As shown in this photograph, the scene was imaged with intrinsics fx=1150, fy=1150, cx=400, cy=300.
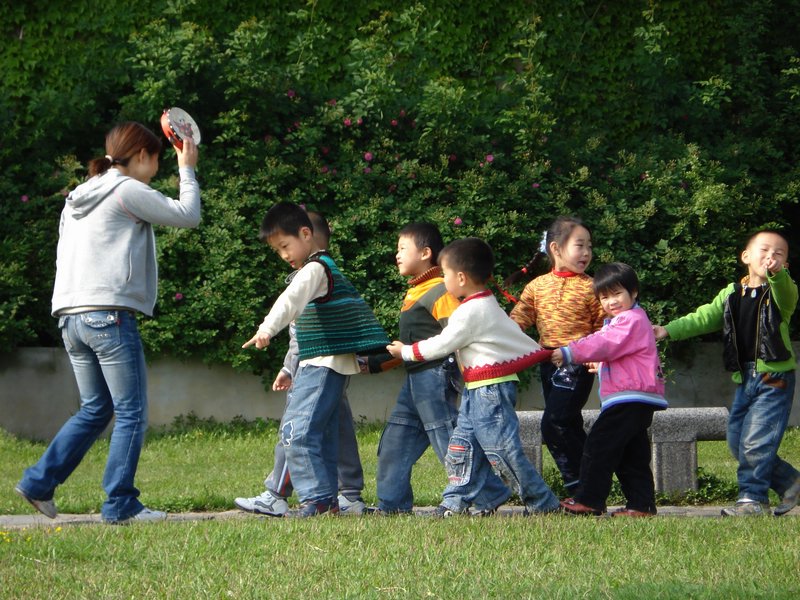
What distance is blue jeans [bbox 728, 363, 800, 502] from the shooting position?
6.09m

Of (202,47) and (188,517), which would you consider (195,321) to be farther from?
(188,517)

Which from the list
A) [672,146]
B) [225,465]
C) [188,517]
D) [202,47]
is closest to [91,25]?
[202,47]

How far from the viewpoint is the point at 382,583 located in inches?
162

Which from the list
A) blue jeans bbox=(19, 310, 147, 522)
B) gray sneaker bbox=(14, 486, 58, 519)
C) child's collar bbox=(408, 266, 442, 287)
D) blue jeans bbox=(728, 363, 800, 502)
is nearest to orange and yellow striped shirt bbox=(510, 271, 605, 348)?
child's collar bbox=(408, 266, 442, 287)

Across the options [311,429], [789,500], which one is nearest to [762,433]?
[789,500]

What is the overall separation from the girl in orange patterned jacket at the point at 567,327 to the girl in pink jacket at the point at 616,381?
410 millimetres

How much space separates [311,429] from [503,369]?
103 cm

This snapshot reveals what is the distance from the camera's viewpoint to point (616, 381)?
5852 mm

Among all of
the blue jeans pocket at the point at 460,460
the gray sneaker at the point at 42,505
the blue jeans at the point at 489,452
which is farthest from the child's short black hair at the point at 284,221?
the gray sneaker at the point at 42,505

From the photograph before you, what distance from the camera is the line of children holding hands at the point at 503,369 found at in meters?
5.69

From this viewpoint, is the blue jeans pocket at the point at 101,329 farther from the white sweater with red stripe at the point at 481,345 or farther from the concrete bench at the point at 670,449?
the concrete bench at the point at 670,449

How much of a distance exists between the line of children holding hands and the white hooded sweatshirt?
592 millimetres

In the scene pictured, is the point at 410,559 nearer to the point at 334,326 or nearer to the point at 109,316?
the point at 334,326

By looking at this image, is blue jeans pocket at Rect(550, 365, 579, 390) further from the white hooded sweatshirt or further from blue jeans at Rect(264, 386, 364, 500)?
the white hooded sweatshirt
